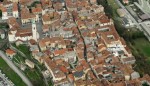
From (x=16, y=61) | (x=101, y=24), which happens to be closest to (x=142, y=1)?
(x=101, y=24)

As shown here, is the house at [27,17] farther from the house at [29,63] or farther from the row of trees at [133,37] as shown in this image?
the row of trees at [133,37]

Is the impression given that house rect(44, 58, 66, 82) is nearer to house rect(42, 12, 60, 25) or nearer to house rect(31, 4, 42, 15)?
house rect(42, 12, 60, 25)

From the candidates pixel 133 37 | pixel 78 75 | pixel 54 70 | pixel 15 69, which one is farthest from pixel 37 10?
pixel 78 75

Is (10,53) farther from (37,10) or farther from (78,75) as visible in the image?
(37,10)

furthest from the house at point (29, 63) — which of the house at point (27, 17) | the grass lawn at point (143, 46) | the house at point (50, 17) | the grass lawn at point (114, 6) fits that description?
the grass lawn at point (114, 6)

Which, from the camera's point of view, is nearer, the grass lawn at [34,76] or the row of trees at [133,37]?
the grass lawn at [34,76]

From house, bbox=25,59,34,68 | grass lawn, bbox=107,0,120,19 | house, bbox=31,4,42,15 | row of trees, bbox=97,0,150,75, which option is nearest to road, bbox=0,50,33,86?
house, bbox=25,59,34,68

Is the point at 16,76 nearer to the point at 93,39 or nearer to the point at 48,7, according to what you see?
the point at 93,39
